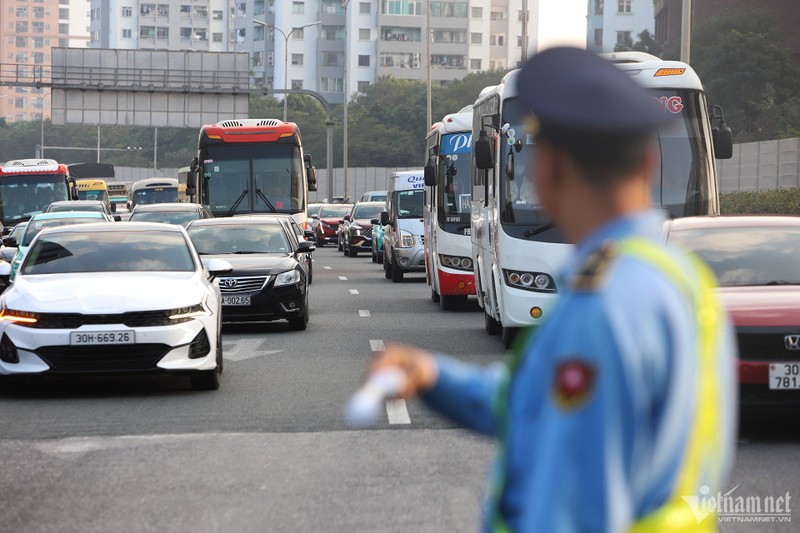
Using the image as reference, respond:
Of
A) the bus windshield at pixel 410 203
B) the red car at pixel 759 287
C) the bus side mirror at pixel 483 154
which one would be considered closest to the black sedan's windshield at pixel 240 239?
the bus side mirror at pixel 483 154

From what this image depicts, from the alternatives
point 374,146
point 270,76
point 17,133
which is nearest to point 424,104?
point 374,146

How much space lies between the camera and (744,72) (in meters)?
77.5

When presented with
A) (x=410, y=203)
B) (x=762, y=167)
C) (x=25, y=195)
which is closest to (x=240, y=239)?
(x=410, y=203)

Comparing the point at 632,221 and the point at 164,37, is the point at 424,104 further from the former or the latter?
the point at 632,221

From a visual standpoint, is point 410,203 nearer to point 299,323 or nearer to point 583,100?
point 299,323

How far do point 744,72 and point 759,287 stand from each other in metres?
68.9

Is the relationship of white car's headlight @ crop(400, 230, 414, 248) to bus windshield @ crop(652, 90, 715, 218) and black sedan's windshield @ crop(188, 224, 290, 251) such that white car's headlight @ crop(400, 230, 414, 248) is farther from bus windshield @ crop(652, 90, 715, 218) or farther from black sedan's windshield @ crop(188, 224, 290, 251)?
bus windshield @ crop(652, 90, 715, 218)

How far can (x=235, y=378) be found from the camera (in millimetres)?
14062

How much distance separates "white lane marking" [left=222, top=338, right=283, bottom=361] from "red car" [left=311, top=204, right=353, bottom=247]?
4370cm

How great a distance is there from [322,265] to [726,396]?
40307 millimetres

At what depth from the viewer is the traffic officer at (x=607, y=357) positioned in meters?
2.17

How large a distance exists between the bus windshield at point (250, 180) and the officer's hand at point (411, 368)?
3335 centimetres

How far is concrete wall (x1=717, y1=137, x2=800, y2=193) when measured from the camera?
4262 cm

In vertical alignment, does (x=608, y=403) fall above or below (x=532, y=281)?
above
